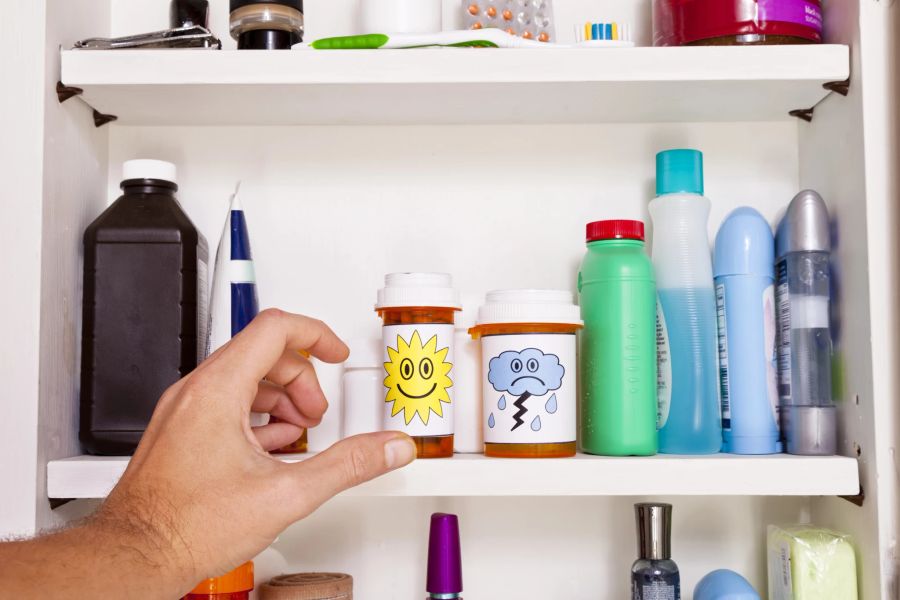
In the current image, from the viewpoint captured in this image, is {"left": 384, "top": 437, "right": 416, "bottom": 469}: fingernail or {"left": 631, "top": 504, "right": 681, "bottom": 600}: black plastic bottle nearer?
{"left": 384, "top": 437, "right": 416, "bottom": 469}: fingernail

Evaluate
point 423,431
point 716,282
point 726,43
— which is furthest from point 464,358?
point 726,43

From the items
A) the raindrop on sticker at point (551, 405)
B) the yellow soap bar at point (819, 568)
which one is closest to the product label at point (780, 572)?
the yellow soap bar at point (819, 568)

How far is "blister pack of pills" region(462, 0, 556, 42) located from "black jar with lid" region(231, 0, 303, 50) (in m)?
0.15

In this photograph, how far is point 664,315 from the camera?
2.52 ft

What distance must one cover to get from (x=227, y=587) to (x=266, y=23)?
1.49 feet

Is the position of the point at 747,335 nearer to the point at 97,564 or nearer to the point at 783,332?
the point at 783,332

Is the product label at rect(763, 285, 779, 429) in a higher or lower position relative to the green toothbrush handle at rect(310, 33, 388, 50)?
lower

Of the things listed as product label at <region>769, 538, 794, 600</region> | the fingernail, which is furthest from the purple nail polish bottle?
product label at <region>769, 538, 794, 600</region>

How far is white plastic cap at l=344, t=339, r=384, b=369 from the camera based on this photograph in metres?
0.83

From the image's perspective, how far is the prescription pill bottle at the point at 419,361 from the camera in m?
0.71

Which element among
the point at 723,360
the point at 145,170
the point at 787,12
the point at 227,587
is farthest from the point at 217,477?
the point at 787,12

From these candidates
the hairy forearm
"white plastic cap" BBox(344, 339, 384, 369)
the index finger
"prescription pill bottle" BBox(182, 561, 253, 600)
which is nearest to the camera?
the hairy forearm

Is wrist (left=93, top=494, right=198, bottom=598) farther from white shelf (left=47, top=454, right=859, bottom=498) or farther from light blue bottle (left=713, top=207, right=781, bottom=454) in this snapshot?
light blue bottle (left=713, top=207, right=781, bottom=454)

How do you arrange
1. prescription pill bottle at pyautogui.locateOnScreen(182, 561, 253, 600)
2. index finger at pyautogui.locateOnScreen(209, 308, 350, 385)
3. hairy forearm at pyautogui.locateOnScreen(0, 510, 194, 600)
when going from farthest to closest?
prescription pill bottle at pyautogui.locateOnScreen(182, 561, 253, 600)
index finger at pyautogui.locateOnScreen(209, 308, 350, 385)
hairy forearm at pyautogui.locateOnScreen(0, 510, 194, 600)
